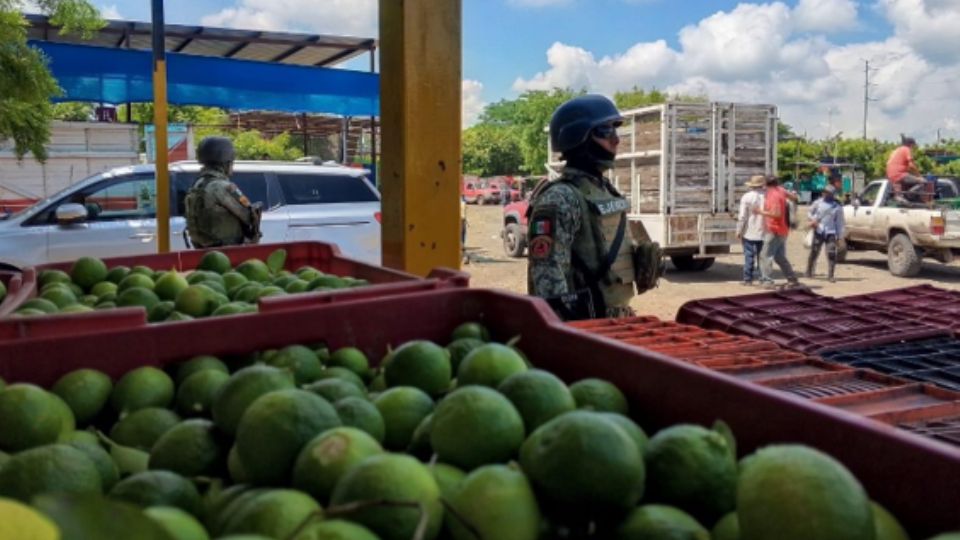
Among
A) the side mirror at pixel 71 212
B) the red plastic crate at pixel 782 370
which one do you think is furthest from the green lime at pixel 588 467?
the side mirror at pixel 71 212

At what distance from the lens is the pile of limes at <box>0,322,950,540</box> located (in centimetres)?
115

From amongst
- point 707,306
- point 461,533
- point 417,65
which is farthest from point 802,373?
point 417,65

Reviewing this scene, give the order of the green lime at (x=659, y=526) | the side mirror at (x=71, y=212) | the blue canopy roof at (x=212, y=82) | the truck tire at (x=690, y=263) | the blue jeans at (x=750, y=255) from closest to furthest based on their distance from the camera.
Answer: the green lime at (x=659, y=526) → the side mirror at (x=71, y=212) → the blue canopy roof at (x=212, y=82) → the blue jeans at (x=750, y=255) → the truck tire at (x=690, y=263)

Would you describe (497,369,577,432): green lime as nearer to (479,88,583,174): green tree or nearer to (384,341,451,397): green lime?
(384,341,451,397): green lime

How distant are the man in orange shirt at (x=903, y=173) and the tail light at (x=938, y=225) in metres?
1.67

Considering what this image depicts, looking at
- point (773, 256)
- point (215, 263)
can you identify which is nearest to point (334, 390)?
point (215, 263)

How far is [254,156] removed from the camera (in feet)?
115

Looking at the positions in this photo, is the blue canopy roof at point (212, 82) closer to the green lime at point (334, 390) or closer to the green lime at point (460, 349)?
the green lime at point (460, 349)

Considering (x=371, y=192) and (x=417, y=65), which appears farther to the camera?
(x=371, y=192)

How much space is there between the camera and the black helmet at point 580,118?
157 inches

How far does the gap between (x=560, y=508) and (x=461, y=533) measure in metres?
0.16

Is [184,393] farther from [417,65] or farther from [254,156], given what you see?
[254,156]

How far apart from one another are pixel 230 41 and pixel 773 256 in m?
10.4

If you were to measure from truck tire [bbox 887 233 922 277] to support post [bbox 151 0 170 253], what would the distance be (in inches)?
562
